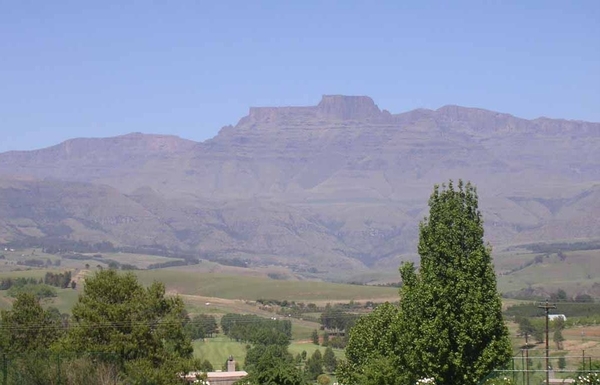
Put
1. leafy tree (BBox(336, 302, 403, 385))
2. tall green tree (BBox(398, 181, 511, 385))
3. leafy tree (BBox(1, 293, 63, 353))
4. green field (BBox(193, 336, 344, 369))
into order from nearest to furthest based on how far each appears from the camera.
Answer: tall green tree (BBox(398, 181, 511, 385))
leafy tree (BBox(336, 302, 403, 385))
leafy tree (BBox(1, 293, 63, 353))
green field (BBox(193, 336, 344, 369))

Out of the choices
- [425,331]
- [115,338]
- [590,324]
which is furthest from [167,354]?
[590,324]

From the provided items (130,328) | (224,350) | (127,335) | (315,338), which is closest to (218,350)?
(224,350)

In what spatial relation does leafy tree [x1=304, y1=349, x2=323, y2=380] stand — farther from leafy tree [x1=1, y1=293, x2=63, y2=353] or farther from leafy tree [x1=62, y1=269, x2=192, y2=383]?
leafy tree [x1=62, y1=269, x2=192, y2=383]

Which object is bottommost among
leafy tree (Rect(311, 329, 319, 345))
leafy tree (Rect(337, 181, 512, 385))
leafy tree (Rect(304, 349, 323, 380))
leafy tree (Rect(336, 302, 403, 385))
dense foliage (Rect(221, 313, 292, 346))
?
leafy tree (Rect(304, 349, 323, 380))

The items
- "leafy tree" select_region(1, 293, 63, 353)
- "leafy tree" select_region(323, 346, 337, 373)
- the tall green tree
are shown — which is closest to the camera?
the tall green tree

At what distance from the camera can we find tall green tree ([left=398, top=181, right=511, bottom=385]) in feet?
133

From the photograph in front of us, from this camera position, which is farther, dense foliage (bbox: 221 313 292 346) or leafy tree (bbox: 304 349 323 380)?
dense foliage (bbox: 221 313 292 346)

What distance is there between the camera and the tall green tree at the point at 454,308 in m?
40.7

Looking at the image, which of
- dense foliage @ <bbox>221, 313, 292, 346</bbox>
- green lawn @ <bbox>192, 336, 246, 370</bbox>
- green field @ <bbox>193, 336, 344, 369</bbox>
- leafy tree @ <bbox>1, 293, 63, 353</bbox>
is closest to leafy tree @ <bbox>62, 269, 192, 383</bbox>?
leafy tree @ <bbox>1, 293, 63, 353</bbox>

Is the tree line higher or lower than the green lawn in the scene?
higher

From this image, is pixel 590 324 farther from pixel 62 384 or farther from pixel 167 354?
pixel 62 384

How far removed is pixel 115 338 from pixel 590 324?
99.8m

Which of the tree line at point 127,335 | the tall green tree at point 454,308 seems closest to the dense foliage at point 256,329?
the tree line at point 127,335

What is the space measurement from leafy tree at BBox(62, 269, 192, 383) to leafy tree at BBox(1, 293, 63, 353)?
5.62 meters
